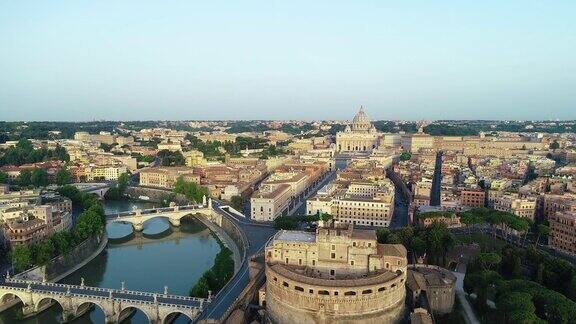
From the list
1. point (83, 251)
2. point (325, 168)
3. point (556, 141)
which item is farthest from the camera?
point (556, 141)

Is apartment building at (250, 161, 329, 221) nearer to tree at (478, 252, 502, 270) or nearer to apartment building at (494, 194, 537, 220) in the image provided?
apartment building at (494, 194, 537, 220)

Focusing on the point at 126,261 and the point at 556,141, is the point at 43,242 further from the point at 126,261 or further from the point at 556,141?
the point at 556,141

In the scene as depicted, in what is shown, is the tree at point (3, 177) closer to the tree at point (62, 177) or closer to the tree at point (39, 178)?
the tree at point (39, 178)

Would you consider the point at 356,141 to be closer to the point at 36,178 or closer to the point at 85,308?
the point at 36,178

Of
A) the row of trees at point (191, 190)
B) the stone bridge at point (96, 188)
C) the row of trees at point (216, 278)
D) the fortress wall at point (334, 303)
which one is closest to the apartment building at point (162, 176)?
the stone bridge at point (96, 188)

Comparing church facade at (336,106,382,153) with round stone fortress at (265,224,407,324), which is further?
church facade at (336,106,382,153)

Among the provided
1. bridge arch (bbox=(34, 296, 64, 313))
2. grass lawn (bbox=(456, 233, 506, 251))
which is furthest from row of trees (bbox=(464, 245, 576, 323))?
bridge arch (bbox=(34, 296, 64, 313))

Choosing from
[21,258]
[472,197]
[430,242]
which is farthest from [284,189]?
[21,258]

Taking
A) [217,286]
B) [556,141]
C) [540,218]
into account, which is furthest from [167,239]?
[556,141]
